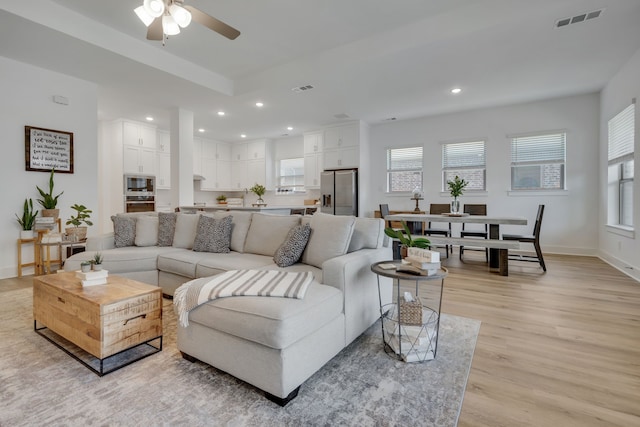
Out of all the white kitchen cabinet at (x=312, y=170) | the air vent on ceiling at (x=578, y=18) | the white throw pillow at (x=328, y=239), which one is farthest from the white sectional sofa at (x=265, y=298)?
the white kitchen cabinet at (x=312, y=170)

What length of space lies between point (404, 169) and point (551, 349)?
5339mm

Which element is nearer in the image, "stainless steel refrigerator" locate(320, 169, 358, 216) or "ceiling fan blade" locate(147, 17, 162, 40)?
"ceiling fan blade" locate(147, 17, 162, 40)

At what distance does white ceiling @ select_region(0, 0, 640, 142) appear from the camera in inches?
123

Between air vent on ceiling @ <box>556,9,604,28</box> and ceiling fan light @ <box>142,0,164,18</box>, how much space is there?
3648 mm

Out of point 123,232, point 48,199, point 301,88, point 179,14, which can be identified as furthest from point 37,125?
point 301,88

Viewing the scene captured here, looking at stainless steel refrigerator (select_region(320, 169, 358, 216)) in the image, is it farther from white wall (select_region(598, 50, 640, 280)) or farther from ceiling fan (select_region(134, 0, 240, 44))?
ceiling fan (select_region(134, 0, 240, 44))

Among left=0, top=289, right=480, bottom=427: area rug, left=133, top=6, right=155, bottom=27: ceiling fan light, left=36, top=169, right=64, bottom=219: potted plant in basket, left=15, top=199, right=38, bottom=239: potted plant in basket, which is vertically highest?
left=133, top=6, right=155, bottom=27: ceiling fan light

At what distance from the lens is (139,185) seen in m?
6.80

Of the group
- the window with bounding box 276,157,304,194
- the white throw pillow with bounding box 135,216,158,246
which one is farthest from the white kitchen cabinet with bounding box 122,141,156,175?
the white throw pillow with bounding box 135,216,158,246

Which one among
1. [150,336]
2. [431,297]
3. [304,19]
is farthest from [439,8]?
[150,336]

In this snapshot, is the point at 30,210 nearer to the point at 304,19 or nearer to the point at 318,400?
the point at 304,19

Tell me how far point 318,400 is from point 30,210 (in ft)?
15.6

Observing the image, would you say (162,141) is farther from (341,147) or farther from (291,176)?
(341,147)

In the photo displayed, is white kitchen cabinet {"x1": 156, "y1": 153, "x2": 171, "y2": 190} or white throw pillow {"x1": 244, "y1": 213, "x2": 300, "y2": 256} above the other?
white kitchen cabinet {"x1": 156, "y1": 153, "x2": 171, "y2": 190}
